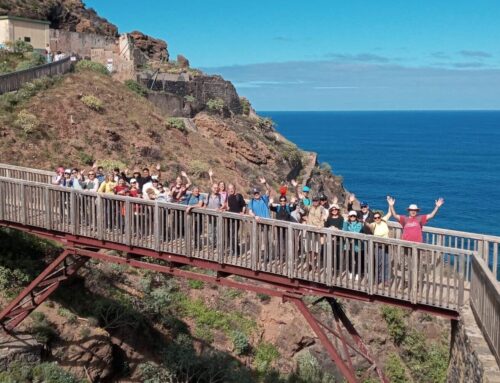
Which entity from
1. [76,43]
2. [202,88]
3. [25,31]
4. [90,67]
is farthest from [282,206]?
[76,43]

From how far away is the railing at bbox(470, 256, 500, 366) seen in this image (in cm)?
829

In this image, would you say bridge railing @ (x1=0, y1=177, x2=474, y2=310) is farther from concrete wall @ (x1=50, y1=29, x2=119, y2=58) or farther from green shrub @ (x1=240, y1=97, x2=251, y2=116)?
green shrub @ (x1=240, y1=97, x2=251, y2=116)

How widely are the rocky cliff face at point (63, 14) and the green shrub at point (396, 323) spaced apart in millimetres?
35879

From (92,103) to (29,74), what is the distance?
3695mm

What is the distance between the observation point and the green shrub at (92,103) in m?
32.5

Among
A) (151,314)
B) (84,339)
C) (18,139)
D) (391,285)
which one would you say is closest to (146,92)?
(18,139)

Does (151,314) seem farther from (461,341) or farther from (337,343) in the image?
(461,341)

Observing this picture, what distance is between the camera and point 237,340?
19625mm

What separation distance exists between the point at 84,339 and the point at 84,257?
2796 millimetres

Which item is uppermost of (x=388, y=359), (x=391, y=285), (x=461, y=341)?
(x=391, y=285)

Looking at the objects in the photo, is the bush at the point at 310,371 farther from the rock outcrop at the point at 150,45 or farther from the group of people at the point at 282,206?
the rock outcrop at the point at 150,45

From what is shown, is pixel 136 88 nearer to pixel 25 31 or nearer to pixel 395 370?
pixel 25 31

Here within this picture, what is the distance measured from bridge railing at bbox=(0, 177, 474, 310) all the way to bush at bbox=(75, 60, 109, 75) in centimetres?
2408

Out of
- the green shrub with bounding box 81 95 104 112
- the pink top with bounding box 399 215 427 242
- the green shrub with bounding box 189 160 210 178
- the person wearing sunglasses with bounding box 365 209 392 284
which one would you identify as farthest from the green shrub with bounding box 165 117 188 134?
the pink top with bounding box 399 215 427 242
